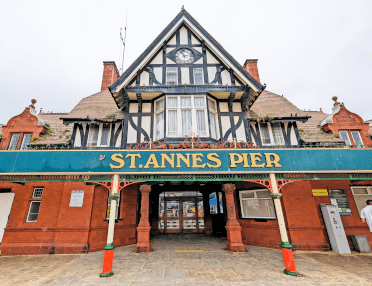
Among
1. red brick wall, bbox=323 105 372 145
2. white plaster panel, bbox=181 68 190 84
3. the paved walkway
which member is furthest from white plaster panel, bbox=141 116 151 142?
red brick wall, bbox=323 105 372 145

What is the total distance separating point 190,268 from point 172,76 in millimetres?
8941

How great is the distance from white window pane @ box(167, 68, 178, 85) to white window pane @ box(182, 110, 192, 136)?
6.33ft

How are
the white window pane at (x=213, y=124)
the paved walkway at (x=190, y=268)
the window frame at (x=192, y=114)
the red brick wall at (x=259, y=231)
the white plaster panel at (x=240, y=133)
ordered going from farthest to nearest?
1. the white plaster panel at (x=240, y=133)
2. the white window pane at (x=213, y=124)
3. the window frame at (x=192, y=114)
4. the red brick wall at (x=259, y=231)
5. the paved walkway at (x=190, y=268)

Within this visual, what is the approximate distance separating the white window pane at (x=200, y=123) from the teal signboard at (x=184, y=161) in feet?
9.66

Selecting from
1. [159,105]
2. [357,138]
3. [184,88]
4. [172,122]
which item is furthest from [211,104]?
[357,138]

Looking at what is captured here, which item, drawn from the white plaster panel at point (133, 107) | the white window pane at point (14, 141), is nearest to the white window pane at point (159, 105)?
the white plaster panel at point (133, 107)

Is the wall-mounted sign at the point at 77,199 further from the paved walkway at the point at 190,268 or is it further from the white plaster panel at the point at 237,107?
the white plaster panel at the point at 237,107

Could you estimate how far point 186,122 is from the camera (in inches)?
372

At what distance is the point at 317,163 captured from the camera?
20.4 feet

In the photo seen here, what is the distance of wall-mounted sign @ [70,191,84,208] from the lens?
8.95m

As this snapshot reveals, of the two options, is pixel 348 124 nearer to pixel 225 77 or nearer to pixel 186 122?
pixel 225 77

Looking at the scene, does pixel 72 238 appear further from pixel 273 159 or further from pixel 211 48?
pixel 211 48

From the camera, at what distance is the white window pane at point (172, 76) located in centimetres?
1035

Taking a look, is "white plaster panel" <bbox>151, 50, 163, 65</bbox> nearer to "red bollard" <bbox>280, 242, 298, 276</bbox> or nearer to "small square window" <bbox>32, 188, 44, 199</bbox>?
"small square window" <bbox>32, 188, 44, 199</bbox>
